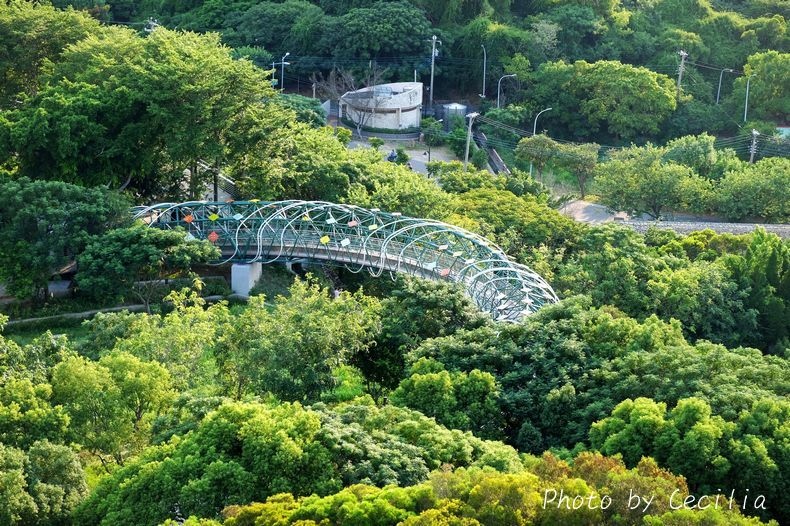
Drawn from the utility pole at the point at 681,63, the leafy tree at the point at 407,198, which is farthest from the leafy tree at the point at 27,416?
the utility pole at the point at 681,63

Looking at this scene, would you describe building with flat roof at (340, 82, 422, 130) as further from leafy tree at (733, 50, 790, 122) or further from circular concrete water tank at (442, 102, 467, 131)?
leafy tree at (733, 50, 790, 122)

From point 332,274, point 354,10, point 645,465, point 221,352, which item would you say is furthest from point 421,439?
point 354,10

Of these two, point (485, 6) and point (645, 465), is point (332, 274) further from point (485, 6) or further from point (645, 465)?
point (485, 6)

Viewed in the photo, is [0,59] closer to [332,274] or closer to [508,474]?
[332,274]

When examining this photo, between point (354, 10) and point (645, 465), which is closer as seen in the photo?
point (645, 465)

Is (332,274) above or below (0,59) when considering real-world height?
below

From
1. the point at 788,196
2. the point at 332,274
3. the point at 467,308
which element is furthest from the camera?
the point at 788,196

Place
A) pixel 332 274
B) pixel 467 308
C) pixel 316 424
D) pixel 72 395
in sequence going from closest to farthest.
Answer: pixel 316 424
pixel 72 395
pixel 467 308
pixel 332 274
